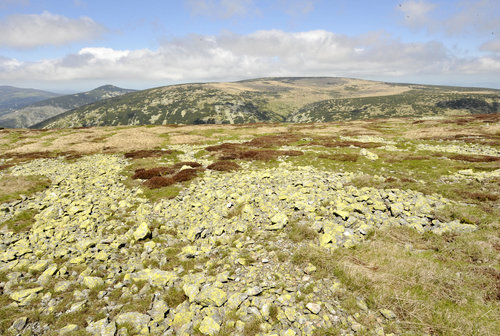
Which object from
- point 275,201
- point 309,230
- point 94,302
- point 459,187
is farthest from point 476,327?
point 459,187

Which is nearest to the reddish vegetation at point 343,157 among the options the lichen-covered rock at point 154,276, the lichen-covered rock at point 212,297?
the lichen-covered rock at point 212,297

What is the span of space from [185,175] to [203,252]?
495 inches

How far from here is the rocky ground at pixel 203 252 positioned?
23.9 ft

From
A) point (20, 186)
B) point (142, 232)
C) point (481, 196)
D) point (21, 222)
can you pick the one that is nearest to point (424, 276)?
point (481, 196)

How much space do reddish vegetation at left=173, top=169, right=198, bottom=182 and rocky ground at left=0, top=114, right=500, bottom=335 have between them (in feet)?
4.47

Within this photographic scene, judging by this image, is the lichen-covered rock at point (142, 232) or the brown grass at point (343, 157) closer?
the lichen-covered rock at point (142, 232)

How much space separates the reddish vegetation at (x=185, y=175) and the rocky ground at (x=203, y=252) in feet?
4.47

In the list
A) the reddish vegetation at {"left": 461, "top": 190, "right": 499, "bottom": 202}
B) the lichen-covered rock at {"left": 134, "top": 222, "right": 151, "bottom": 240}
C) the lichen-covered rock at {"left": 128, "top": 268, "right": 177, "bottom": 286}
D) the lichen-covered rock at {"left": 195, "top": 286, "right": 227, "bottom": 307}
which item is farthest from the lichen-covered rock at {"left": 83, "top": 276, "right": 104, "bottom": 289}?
the reddish vegetation at {"left": 461, "top": 190, "right": 499, "bottom": 202}

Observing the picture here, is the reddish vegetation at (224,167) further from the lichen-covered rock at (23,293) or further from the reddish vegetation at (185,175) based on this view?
the lichen-covered rock at (23,293)

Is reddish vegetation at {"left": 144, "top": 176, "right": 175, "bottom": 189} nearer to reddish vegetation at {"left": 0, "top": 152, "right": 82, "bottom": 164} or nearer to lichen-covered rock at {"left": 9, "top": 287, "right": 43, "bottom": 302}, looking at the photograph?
lichen-covered rock at {"left": 9, "top": 287, "right": 43, "bottom": 302}

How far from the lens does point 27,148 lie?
4494 centimetres

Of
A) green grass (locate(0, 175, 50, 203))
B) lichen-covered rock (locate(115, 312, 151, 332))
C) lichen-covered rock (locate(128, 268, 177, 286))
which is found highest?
green grass (locate(0, 175, 50, 203))

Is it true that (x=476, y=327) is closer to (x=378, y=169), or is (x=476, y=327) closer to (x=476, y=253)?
(x=476, y=253)

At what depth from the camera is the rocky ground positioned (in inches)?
287
